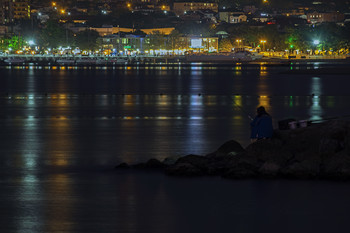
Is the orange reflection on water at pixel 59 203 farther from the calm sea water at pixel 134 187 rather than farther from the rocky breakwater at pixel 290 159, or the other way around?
the rocky breakwater at pixel 290 159

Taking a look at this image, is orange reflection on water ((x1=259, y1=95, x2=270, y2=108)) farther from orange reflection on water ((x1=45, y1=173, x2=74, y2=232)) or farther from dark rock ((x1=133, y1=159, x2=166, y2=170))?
orange reflection on water ((x1=45, y1=173, x2=74, y2=232))

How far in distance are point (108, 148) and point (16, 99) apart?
87.0 ft

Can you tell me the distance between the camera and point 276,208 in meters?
16.0

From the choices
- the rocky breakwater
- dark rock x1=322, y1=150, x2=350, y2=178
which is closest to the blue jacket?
the rocky breakwater

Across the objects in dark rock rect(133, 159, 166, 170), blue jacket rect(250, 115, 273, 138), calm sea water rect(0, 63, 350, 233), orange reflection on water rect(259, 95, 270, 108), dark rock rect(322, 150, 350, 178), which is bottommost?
orange reflection on water rect(259, 95, 270, 108)

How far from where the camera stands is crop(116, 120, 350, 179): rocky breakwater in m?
19.0

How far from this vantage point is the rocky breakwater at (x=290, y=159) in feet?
62.3

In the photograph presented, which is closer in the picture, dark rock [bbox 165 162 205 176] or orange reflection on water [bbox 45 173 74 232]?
orange reflection on water [bbox 45 173 74 232]

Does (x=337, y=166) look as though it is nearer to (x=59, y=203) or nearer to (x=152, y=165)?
(x=152, y=165)

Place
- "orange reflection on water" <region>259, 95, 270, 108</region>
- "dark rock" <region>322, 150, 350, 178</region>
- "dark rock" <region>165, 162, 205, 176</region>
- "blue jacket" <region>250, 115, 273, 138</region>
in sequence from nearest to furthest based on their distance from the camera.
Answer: "dark rock" <region>322, 150, 350, 178</region>, "dark rock" <region>165, 162, 205, 176</region>, "blue jacket" <region>250, 115, 273, 138</region>, "orange reflection on water" <region>259, 95, 270, 108</region>

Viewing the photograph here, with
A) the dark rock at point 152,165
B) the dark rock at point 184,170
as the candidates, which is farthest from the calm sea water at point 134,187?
the dark rock at point 152,165

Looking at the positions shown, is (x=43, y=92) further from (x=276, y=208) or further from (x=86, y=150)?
(x=276, y=208)

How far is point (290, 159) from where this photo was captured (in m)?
19.5

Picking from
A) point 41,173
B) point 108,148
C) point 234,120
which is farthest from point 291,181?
point 234,120
